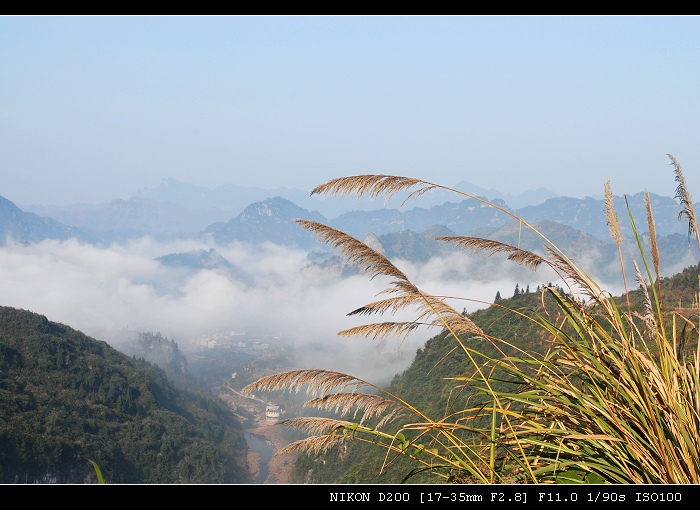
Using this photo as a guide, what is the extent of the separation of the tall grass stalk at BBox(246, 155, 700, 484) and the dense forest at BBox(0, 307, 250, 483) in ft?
169

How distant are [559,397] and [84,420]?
65139mm

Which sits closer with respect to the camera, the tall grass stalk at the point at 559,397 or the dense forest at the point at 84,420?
the tall grass stalk at the point at 559,397

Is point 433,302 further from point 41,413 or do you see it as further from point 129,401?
point 129,401

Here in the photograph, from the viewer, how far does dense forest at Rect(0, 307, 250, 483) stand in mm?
51375

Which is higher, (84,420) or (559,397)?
(559,397)

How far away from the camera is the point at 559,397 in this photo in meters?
2.72

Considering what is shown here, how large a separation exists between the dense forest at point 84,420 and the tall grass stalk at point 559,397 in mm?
51590

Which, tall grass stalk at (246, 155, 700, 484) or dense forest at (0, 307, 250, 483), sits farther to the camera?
dense forest at (0, 307, 250, 483)

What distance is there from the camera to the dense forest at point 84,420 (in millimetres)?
51375

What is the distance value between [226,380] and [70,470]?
120695 millimetres

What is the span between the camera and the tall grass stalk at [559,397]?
2508 millimetres

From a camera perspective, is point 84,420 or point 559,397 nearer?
point 559,397
